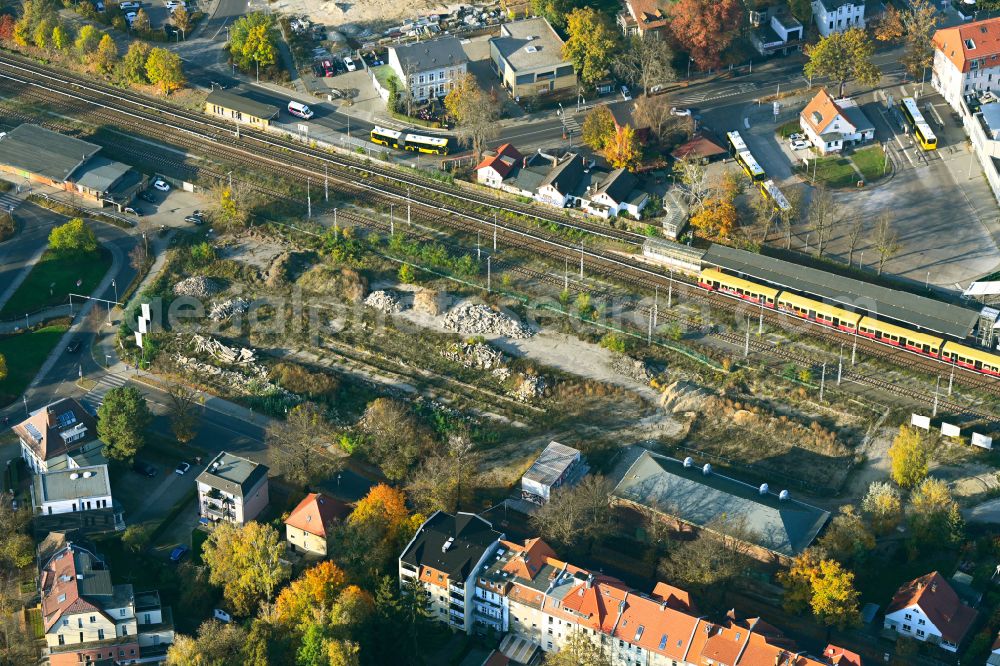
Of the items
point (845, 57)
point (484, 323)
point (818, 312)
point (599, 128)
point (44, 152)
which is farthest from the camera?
point (845, 57)

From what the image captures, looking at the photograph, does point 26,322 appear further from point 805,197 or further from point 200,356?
point 805,197

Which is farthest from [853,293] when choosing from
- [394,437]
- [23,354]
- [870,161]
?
[23,354]

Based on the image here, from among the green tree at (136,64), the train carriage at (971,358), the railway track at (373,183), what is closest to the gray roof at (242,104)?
the railway track at (373,183)

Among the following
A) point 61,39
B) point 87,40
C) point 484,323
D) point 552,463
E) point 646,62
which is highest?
point 646,62

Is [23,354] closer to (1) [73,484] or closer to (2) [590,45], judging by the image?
(1) [73,484]

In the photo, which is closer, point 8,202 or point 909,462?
point 909,462

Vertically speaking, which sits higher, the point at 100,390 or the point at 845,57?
the point at 845,57
